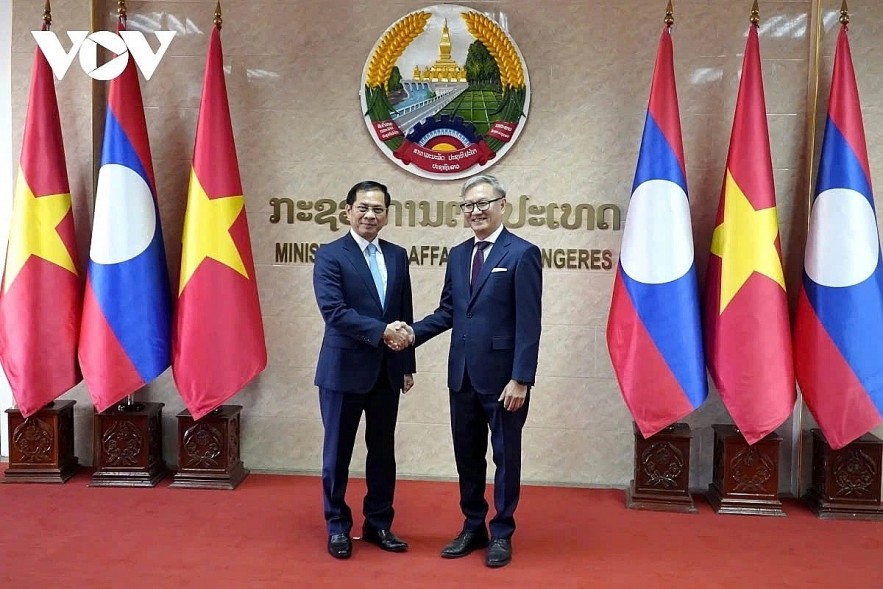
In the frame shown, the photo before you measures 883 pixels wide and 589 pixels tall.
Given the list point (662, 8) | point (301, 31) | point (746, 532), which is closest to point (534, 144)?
point (662, 8)

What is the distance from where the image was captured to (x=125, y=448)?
4133 millimetres

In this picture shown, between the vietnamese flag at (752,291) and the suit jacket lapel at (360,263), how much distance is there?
167 cm

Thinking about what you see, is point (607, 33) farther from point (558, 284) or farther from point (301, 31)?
point (301, 31)

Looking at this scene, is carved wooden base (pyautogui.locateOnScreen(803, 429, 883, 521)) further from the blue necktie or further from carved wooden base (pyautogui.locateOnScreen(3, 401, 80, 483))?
carved wooden base (pyautogui.locateOnScreen(3, 401, 80, 483))

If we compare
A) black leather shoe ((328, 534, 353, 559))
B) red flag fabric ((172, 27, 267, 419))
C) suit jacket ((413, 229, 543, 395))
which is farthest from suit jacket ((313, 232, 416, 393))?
red flag fabric ((172, 27, 267, 419))

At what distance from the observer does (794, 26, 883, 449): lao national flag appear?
3.70 m

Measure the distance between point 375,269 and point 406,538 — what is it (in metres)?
1.15

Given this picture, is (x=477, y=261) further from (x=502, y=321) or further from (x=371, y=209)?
(x=371, y=209)

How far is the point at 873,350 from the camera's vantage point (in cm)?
371

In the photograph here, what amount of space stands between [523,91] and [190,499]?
2.59 m

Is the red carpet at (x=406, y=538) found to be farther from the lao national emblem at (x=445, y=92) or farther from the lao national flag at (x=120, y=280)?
the lao national emblem at (x=445, y=92)

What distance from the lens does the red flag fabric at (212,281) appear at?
13.2 ft

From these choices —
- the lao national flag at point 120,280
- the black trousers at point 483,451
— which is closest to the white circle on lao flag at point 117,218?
the lao national flag at point 120,280

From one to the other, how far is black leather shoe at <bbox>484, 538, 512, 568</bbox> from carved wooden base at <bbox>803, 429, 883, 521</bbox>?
1.63m
